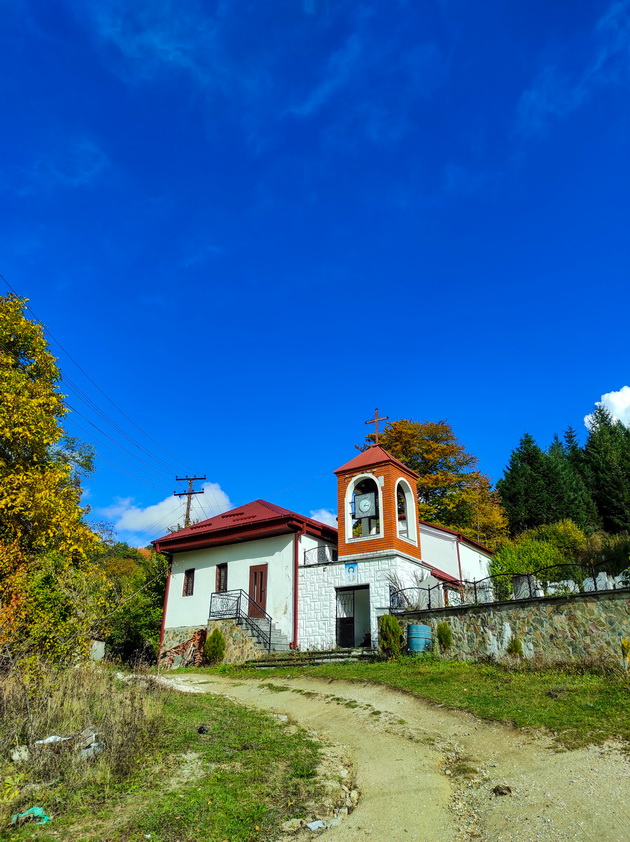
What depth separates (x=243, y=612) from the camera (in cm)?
2095

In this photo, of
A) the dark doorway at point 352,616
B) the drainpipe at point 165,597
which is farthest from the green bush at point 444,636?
the drainpipe at point 165,597

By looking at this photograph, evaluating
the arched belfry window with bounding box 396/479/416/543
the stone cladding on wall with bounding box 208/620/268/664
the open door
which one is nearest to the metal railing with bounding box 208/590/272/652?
the open door

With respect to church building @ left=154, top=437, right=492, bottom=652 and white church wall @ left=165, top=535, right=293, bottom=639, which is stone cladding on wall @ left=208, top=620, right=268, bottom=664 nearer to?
church building @ left=154, top=437, right=492, bottom=652

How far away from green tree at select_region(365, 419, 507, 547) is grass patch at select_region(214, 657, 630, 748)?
20.8 meters

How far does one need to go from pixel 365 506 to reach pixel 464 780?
13.6 meters

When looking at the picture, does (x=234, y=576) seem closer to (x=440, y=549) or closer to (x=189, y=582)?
(x=189, y=582)

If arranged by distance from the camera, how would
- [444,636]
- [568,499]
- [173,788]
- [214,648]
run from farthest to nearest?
[568,499] → [214,648] → [444,636] → [173,788]

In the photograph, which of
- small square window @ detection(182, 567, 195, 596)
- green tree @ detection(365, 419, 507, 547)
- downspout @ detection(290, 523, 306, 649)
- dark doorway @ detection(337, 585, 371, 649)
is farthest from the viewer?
green tree @ detection(365, 419, 507, 547)

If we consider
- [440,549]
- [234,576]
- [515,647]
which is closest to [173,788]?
[515,647]

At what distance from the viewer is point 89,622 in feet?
33.8

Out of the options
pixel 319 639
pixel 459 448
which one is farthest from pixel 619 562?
pixel 319 639

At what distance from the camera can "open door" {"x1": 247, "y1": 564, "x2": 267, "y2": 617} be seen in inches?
826

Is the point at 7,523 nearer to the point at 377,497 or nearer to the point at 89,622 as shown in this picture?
the point at 89,622

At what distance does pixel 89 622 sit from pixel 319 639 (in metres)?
10.6
